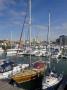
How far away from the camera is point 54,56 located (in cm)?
6512

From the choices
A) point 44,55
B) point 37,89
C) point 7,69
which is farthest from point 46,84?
point 44,55

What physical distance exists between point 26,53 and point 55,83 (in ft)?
158

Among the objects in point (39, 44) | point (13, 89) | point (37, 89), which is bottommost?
point (37, 89)

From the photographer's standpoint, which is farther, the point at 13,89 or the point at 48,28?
the point at 48,28

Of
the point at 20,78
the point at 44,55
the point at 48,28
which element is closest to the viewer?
the point at 20,78

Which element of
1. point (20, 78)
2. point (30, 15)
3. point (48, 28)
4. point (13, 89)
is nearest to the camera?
point (13, 89)

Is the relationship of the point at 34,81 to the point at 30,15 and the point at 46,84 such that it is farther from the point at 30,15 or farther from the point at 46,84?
the point at 30,15

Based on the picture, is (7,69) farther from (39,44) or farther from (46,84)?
(39,44)

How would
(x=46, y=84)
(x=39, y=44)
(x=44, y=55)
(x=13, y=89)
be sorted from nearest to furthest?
(x=13, y=89) < (x=46, y=84) < (x=44, y=55) < (x=39, y=44)

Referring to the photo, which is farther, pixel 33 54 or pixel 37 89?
pixel 33 54

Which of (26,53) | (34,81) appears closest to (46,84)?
(34,81)

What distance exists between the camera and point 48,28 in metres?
48.1

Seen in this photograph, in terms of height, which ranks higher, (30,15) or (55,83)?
(30,15)

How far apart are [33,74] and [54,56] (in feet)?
→ 116
